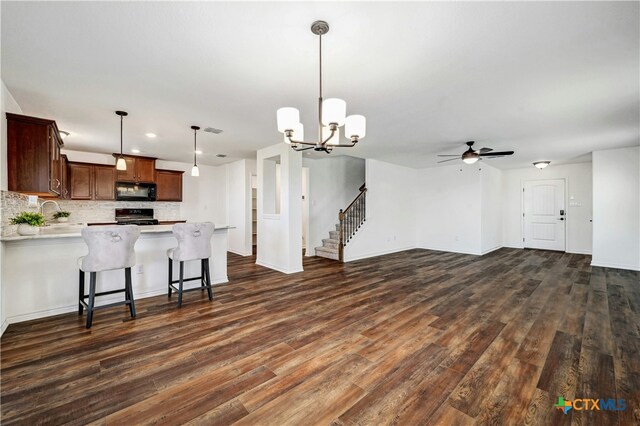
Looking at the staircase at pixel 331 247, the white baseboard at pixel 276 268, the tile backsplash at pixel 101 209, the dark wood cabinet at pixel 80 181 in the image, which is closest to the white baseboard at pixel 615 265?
the staircase at pixel 331 247

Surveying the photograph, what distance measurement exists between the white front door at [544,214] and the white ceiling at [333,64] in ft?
13.2

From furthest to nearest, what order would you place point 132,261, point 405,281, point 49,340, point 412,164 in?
point 412,164 → point 405,281 → point 132,261 → point 49,340

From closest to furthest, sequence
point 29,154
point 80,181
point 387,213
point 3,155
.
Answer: point 3,155, point 29,154, point 80,181, point 387,213

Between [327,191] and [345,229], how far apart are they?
1.31 meters

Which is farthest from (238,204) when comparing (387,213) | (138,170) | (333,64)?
(333,64)

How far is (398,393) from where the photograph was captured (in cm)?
186

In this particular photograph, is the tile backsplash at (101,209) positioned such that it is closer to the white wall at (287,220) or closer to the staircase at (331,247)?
the white wall at (287,220)

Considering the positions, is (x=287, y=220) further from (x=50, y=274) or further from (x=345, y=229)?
(x=50, y=274)

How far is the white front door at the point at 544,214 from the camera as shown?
7.81 metres

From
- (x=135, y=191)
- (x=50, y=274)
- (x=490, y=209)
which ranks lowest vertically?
(x=50, y=274)

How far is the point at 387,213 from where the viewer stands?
761cm

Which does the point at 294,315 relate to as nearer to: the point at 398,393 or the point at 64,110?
the point at 398,393

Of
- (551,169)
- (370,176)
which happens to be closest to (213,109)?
(370,176)

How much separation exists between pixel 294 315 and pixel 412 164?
19.8 feet
